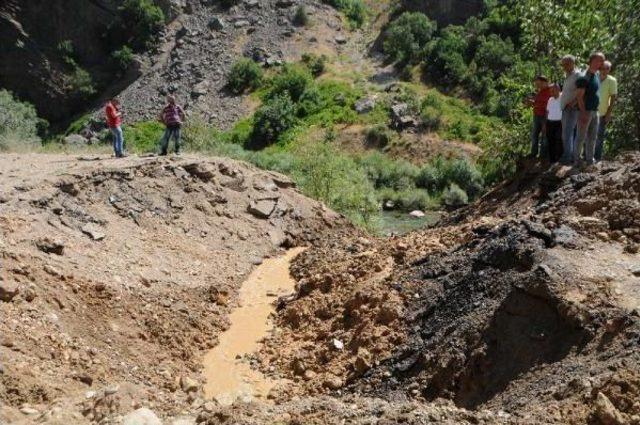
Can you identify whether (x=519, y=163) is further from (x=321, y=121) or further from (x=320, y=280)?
(x=321, y=121)

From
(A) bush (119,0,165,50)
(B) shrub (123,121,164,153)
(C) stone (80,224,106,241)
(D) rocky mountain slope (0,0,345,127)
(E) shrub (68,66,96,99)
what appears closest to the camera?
(C) stone (80,224,106,241)

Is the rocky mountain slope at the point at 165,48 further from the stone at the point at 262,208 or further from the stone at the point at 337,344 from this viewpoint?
the stone at the point at 337,344

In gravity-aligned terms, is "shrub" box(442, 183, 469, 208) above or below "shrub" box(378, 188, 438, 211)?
above

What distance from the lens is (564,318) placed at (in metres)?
7.50

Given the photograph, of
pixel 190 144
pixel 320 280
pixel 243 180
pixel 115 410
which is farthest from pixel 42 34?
pixel 115 410

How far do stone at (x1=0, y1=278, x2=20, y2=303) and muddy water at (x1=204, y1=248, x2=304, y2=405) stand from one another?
8.85 feet

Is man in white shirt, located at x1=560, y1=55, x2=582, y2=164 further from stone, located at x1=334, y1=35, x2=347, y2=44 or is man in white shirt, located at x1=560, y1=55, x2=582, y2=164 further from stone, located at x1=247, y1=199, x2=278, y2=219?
stone, located at x1=334, y1=35, x2=347, y2=44

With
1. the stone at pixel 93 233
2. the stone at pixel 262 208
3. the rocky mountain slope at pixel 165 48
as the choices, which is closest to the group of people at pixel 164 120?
the stone at pixel 262 208

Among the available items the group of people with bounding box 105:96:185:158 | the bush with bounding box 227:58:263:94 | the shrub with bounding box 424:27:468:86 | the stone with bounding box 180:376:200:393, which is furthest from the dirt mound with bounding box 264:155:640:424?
the bush with bounding box 227:58:263:94

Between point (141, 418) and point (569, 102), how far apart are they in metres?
7.55

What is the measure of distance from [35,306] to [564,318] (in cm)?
642

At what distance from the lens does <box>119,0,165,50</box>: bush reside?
45.9 meters

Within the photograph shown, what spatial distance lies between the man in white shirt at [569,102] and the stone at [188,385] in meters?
6.56

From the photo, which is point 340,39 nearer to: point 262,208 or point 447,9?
point 447,9
